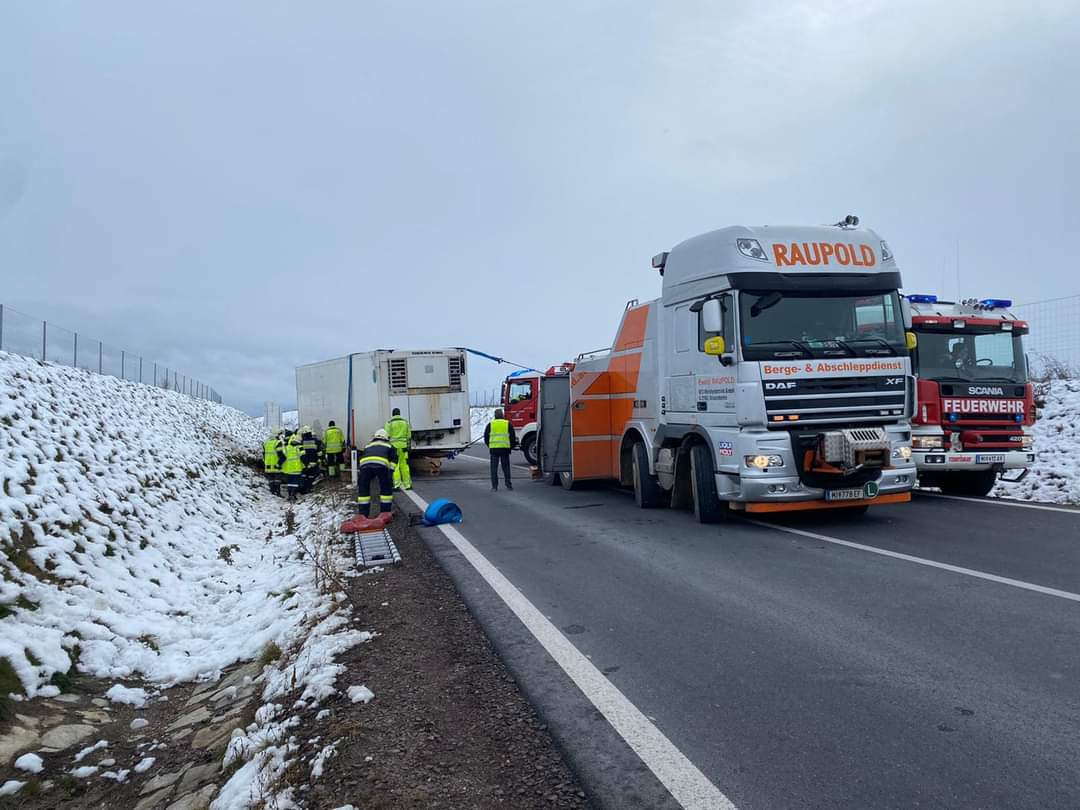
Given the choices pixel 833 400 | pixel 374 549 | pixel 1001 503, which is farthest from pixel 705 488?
pixel 1001 503

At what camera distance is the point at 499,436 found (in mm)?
15195

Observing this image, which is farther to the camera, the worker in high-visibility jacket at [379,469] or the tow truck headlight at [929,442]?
the tow truck headlight at [929,442]

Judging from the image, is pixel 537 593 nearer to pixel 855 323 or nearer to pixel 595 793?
pixel 595 793

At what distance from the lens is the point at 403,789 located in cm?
313

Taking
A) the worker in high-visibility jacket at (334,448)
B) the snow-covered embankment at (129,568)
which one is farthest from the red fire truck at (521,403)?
the snow-covered embankment at (129,568)

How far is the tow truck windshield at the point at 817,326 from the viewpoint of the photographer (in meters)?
8.52

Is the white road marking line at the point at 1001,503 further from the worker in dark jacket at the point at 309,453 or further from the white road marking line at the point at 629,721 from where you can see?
the worker in dark jacket at the point at 309,453

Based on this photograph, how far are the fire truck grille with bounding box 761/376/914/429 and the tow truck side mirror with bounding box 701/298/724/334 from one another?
0.85 m

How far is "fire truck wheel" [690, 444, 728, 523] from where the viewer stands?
9.40m

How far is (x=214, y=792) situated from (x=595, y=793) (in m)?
2.03

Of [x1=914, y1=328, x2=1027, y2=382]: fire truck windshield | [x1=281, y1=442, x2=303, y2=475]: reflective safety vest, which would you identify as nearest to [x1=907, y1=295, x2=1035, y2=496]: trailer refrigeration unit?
[x1=914, y1=328, x2=1027, y2=382]: fire truck windshield

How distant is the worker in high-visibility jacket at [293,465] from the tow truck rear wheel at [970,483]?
41.9 ft

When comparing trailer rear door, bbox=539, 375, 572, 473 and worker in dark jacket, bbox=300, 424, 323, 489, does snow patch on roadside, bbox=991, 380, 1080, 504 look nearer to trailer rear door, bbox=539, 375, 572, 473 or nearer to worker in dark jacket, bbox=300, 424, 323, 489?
trailer rear door, bbox=539, 375, 572, 473

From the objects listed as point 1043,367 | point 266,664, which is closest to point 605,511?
point 266,664
